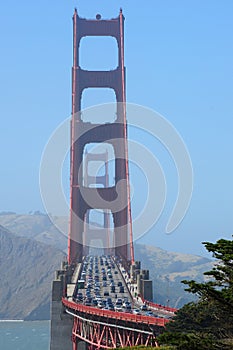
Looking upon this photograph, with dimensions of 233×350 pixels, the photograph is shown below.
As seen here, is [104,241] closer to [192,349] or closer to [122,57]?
[122,57]

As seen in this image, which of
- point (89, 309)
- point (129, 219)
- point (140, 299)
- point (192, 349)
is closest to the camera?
point (192, 349)

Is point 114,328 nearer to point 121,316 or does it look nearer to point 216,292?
point 121,316

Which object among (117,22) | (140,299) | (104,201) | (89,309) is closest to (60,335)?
(140,299)

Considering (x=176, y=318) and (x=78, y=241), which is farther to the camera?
(x=78, y=241)

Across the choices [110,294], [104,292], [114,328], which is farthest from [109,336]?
[104,292]

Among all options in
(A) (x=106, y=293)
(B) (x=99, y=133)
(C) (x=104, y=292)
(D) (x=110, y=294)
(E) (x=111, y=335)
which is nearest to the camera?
(E) (x=111, y=335)

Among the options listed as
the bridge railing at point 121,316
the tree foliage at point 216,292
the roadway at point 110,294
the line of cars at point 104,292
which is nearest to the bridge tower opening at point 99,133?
the line of cars at point 104,292

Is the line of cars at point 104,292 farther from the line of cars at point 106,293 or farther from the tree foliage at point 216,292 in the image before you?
the tree foliage at point 216,292

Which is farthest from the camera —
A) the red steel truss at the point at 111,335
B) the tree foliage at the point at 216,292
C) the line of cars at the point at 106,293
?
the line of cars at the point at 106,293

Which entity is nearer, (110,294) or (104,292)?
(110,294)
